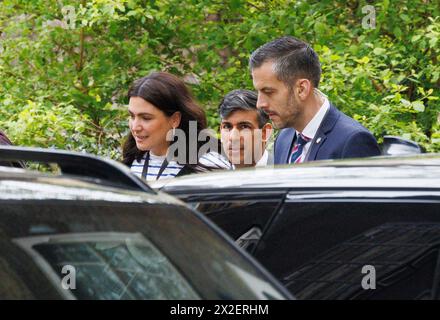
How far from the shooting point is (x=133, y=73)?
9219mm

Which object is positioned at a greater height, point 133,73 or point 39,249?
point 39,249

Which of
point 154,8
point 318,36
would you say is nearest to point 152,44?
point 154,8

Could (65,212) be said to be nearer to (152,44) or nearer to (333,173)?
(333,173)

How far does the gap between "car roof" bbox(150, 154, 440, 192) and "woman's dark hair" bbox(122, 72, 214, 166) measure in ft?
6.82

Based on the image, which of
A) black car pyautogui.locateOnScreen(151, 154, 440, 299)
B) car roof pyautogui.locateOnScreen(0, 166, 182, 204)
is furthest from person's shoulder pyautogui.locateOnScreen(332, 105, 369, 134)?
car roof pyautogui.locateOnScreen(0, 166, 182, 204)

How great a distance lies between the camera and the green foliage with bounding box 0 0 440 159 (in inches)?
306

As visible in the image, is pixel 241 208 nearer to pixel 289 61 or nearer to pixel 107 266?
pixel 107 266

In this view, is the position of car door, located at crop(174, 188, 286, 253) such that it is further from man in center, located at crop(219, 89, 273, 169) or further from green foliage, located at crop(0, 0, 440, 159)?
green foliage, located at crop(0, 0, 440, 159)

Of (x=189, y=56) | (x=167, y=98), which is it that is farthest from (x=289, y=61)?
(x=189, y=56)

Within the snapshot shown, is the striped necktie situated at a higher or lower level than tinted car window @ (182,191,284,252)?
lower

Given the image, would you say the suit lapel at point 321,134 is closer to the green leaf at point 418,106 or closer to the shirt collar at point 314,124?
the shirt collar at point 314,124

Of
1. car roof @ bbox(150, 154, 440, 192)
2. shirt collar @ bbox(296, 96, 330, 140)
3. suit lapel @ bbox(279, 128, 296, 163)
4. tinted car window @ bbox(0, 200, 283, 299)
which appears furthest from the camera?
suit lapel @ bbox(279, 128, 296, 163)
